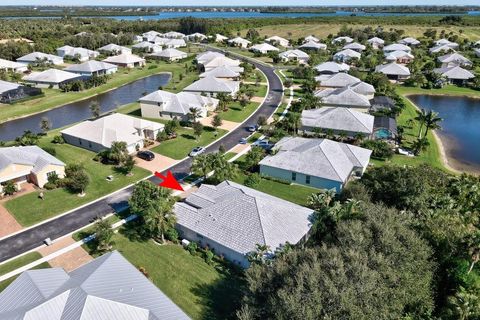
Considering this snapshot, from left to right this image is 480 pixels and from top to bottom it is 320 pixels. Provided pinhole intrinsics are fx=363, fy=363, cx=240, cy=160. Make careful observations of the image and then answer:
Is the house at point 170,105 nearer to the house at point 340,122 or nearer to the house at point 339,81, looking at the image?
the house at point 340,122

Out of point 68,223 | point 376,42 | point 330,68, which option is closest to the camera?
point 68,223

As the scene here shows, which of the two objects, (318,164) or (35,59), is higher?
(35,59)

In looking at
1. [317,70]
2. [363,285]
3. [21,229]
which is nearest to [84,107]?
[21,229]

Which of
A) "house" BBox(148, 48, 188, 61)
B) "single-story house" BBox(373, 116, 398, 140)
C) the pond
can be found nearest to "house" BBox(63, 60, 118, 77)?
the pond

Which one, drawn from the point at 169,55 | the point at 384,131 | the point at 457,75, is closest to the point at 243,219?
the point at 384,131

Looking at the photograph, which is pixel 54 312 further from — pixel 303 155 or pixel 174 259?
pixel 303 155

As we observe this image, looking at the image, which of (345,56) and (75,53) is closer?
(345,56)

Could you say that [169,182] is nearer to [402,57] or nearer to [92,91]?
[92,91]
